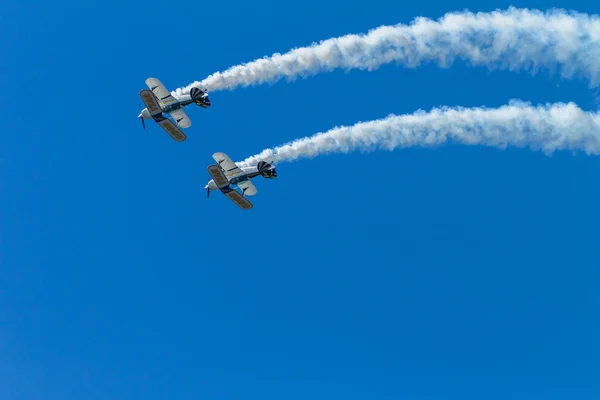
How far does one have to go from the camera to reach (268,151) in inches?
2431

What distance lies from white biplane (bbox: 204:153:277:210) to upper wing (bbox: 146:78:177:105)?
165 inches

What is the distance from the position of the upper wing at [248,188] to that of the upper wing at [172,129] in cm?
497

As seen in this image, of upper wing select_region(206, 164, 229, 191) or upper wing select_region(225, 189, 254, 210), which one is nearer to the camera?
upper wing select_region(206, 164, 229, 191)

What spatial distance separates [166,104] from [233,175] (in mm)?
5622

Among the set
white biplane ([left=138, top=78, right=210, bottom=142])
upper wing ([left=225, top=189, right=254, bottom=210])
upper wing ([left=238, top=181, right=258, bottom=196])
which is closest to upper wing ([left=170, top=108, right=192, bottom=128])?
white biplane ([left=138, top=78, right=210, bottom=142])

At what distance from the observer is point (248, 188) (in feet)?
207

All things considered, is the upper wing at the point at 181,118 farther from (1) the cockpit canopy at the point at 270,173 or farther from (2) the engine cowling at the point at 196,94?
(1) the cockpit canopy at the point at 270,173

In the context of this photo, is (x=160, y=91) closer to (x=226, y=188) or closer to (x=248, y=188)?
(x=226, y=188)

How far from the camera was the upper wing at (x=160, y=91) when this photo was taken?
63.3 m

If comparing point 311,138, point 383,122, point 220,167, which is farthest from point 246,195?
point 383,122

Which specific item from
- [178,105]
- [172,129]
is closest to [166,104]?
[178,105]

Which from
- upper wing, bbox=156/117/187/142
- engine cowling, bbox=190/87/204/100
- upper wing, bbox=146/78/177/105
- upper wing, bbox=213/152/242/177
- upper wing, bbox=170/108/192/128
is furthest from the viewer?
upper wing, bbox=156/117/187/142

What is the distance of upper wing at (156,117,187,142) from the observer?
64438mm

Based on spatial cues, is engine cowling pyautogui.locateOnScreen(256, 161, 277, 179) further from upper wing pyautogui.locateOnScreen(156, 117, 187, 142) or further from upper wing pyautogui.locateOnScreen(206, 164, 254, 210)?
upper wing pyautogui.locateOnScreen(156, 117, 187, 142)
